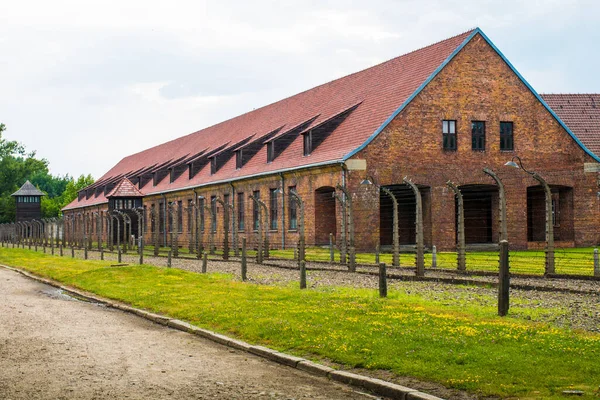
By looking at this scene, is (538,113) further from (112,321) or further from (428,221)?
(112,321)

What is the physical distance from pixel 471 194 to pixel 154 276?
20250 mm

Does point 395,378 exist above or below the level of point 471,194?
below

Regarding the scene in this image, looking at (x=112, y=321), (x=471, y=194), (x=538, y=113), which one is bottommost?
(x=112, y=321)

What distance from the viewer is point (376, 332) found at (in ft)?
37.7

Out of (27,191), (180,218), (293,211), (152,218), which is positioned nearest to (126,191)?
(152,218)

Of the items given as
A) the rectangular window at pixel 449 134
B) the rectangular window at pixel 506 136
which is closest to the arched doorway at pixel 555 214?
the rectangular window at pixel 506 136

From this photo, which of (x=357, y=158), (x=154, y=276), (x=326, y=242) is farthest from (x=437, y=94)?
(x=154, y=276)

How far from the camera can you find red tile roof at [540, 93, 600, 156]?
47.6m

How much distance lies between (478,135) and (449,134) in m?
1.54

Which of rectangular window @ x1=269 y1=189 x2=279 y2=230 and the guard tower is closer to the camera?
rectangular window @ x1=269 y1=189 x2=279 y2=230

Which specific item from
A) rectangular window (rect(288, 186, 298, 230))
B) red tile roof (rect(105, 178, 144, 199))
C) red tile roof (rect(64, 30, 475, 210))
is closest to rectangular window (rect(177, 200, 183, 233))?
red tile roof (rect(64, 30, 475, 210))

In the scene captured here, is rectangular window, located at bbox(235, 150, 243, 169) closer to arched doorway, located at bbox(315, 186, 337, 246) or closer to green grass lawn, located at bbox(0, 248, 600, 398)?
arched doorway, located at bbox(315, 186, 337, 246)

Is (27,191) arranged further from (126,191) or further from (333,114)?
(333,114)

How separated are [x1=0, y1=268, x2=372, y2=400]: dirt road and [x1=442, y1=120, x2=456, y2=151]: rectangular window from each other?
2582cm
